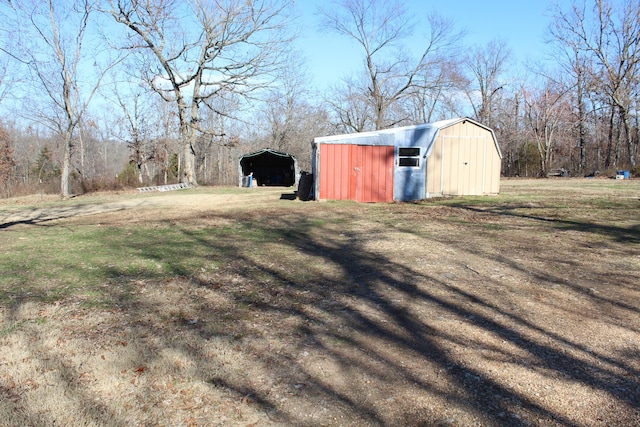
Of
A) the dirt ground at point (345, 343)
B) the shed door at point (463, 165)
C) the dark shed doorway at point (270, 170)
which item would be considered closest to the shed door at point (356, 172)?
the shed door at point (463, 165)

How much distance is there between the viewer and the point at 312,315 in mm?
4656

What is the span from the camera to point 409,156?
665 inches

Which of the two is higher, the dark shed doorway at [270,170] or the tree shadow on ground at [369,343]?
the dark shed doorway at [270,170]

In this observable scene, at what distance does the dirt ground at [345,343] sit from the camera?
9.67 ft

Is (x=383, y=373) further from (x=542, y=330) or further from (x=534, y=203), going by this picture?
(x=534, y=203)

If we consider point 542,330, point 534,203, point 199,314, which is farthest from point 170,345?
point 534,203

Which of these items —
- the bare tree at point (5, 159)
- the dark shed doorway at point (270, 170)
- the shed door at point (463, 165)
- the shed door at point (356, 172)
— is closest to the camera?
the shed door at point (356, 172)

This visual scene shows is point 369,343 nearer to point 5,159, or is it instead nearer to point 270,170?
point 270,170

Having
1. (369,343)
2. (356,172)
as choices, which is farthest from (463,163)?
(369,343)

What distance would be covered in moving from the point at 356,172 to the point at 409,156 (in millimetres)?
2182

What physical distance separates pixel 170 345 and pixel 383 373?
1822 mm

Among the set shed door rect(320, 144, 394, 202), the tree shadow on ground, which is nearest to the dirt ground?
the tree shadow on ground

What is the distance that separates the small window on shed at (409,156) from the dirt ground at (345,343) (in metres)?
9.59

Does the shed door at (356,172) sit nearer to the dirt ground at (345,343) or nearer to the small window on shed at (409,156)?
the small window on shed at (409,156)
